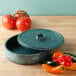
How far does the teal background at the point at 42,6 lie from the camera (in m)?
1.43

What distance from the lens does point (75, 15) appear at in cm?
148

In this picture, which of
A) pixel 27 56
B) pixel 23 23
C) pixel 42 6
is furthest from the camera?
pixel 42 6

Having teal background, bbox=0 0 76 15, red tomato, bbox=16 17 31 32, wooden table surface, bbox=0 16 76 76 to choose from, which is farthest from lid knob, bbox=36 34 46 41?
teal background, bbox=0 0 76 15

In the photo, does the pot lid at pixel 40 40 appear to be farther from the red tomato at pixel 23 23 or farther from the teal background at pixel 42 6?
the teal background at pixel 42 6

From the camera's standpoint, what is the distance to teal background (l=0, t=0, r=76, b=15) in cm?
143

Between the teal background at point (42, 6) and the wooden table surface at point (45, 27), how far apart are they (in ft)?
0.34

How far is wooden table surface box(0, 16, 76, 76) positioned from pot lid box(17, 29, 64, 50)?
7 cm

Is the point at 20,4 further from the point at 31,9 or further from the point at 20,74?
the point at 20,74

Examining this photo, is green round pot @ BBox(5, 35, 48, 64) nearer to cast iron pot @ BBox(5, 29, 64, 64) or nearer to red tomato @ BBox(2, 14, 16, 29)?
cast iron pot @ BBox(5, 29, 64, 64)

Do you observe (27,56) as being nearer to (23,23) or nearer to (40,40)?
(40,40)

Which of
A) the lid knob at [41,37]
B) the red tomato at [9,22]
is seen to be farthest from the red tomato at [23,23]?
the lid knob at [41,37]

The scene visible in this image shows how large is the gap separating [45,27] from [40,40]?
0.99 feet

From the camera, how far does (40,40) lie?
36.7 inches

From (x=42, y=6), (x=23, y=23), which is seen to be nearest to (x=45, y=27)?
(x=23, y=23)
